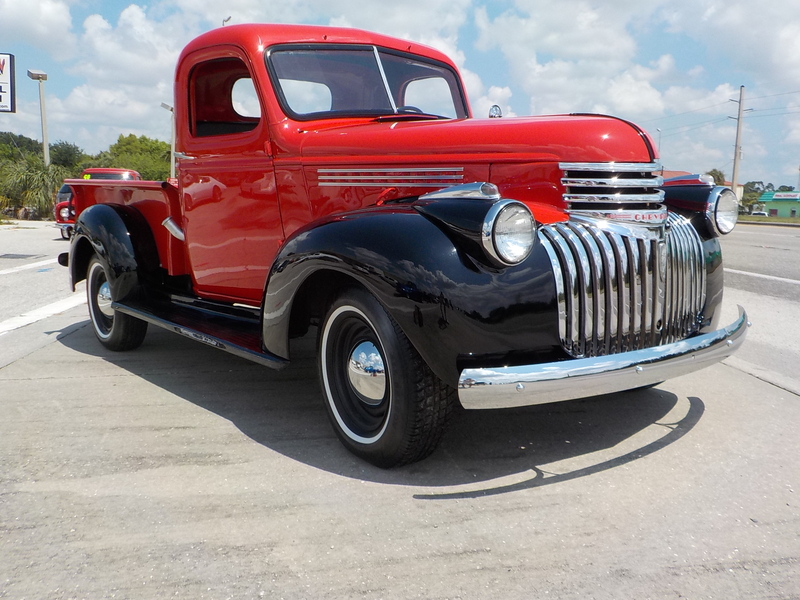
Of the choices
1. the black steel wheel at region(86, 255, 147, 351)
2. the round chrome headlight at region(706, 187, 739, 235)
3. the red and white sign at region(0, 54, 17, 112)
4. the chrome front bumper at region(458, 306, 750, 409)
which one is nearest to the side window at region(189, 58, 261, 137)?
the black steel wheel at region(86, 255, 147, 351)

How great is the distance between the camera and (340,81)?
3809mm

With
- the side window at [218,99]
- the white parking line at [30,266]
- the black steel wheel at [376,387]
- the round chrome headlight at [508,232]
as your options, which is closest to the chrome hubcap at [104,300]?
the side window at [218,99]

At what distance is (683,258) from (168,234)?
319 centimetres

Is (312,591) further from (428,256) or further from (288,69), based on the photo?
(288,69)

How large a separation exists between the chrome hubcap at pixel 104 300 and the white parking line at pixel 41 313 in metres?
1.10

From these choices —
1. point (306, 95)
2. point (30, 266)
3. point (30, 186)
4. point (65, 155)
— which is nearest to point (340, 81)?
point (306, 95)

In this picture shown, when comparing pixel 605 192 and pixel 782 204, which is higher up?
pixel 782 204

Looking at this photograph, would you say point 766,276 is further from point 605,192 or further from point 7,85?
point 7,85

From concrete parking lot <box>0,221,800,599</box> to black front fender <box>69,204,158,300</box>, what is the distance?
0.82 metres

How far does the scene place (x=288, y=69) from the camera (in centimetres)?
372

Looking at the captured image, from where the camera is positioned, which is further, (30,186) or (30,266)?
(30,186)

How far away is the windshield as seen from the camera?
146 inches

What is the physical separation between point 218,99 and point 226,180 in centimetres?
62

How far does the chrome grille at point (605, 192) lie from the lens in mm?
2834
